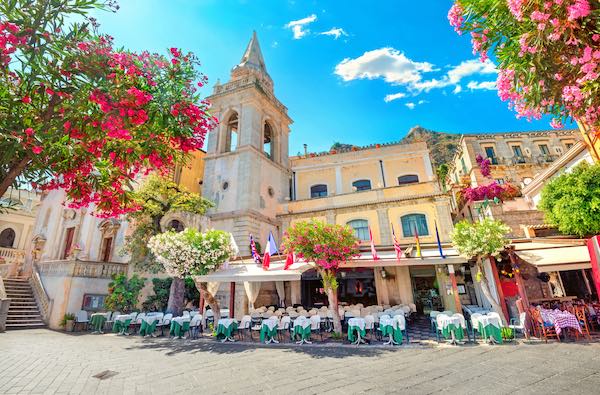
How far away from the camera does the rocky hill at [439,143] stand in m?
49.6

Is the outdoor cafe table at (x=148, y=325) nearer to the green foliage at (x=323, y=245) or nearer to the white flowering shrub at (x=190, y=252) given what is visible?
the white flowering shrub at (x=190, y=252)

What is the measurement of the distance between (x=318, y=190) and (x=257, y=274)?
13.4m

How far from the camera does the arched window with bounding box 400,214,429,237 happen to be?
17312 mm

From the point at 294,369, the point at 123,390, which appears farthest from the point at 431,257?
the point at 123,390

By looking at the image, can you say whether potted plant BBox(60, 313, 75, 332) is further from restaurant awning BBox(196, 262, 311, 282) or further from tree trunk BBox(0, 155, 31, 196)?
tree trunk BBox(0, 155, 31, 196)

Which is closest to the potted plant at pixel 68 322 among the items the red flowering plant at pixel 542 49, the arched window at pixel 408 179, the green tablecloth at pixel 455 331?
the green tablecloth at pixel 455 331

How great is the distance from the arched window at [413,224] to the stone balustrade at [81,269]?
55.9ft

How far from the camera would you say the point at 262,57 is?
28453mm

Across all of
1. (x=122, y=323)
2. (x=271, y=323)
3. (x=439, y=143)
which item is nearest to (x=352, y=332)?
(x=271, y=323)

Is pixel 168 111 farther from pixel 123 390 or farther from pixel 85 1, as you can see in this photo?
pixel 123 390

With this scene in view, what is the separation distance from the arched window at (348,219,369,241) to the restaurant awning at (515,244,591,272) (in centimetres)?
857

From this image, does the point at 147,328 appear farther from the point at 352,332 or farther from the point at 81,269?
the point at 352,332

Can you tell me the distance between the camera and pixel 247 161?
20219mm

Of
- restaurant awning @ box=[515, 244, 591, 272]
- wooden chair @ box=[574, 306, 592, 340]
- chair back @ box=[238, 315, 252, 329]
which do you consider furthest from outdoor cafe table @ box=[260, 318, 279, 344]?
wooden chair @ box=[574, 306, 592, 340]
